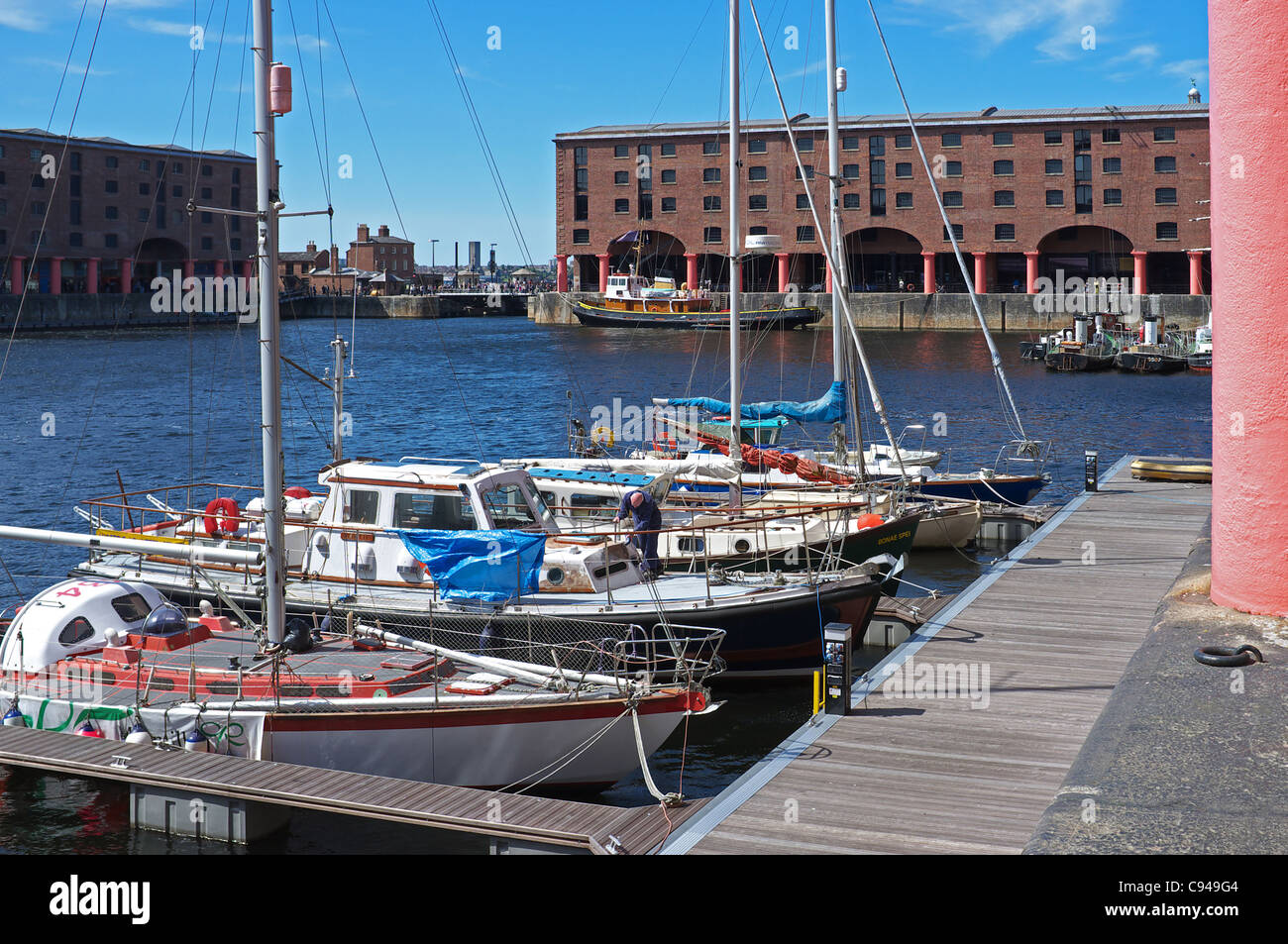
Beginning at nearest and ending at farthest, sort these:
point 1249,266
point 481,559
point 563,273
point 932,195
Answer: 1. point 1249,266
2. point 481,559
3. point 932,195
4. point 563,273

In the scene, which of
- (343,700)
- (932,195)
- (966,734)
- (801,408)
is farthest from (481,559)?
(932,195)

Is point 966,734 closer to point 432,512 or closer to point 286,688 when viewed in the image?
point 286,688

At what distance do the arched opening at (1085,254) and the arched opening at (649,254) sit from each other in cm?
2800

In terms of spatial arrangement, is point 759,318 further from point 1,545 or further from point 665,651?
point 665,651

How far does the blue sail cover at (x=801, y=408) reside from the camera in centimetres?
2745

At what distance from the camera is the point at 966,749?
39.7 feet

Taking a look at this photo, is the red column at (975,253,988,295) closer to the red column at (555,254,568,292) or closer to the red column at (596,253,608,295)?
the red column at (596,253,608,295)

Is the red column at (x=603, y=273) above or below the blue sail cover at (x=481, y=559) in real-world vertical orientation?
above

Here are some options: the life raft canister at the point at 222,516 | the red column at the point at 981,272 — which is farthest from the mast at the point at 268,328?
the red column at the point at 981,272

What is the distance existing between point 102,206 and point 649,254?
163ft

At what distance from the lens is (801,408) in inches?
1150

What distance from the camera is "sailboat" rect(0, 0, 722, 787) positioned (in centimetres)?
1316

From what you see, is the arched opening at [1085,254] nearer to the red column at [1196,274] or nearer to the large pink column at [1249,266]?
the red column at [1196,274]
